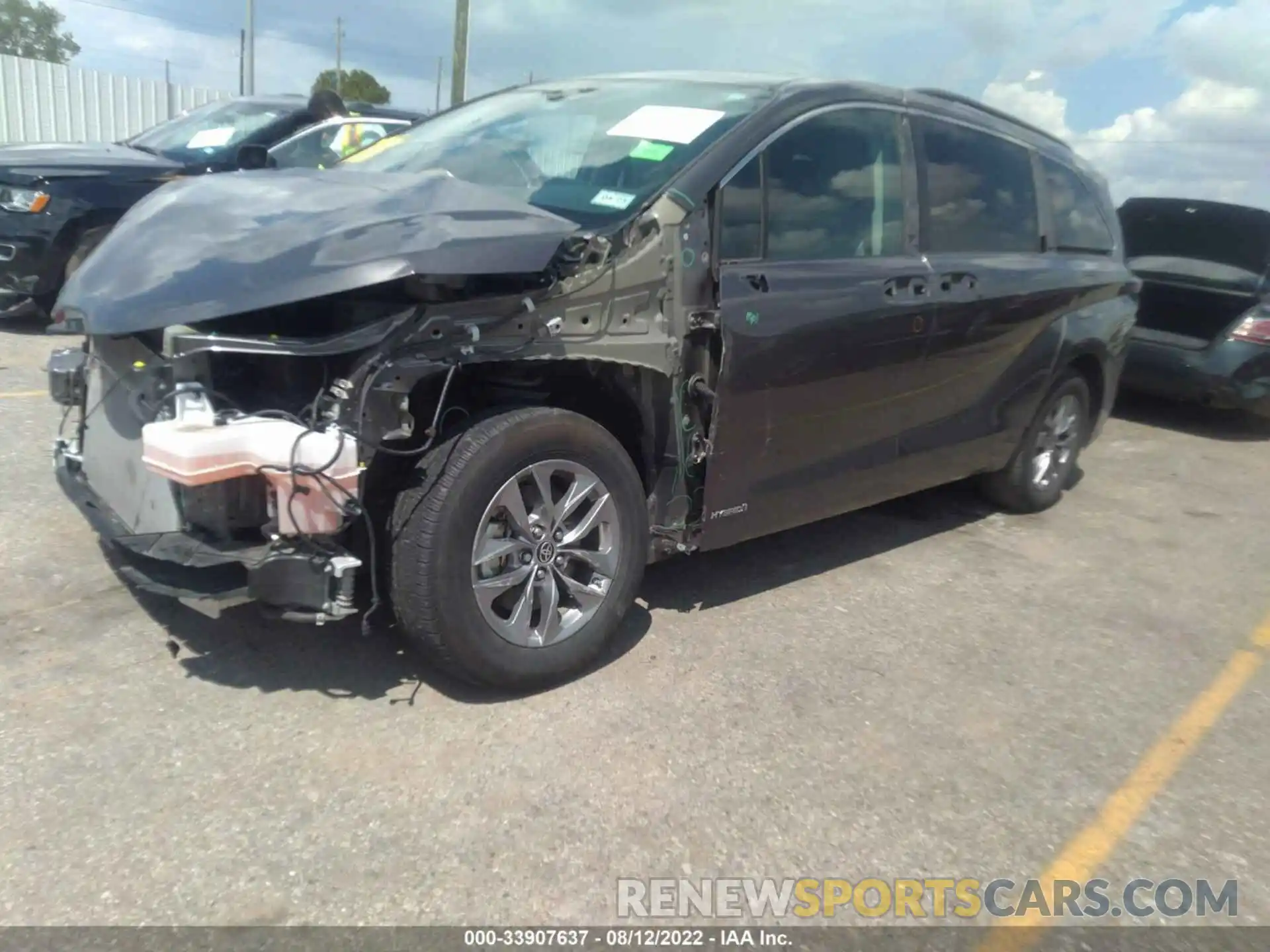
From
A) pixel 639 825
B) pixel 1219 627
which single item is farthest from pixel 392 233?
pixel 1219 627

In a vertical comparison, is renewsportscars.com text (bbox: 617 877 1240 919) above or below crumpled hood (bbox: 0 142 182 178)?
below

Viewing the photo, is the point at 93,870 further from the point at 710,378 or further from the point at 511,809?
the point at 710,378

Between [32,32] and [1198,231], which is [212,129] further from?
[32,32]

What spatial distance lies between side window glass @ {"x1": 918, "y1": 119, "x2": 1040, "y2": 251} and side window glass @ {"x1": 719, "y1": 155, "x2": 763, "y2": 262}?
102 centimetres

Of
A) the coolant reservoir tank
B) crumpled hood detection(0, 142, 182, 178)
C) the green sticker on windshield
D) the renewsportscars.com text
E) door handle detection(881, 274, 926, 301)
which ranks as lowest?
the renewsportscars.com text

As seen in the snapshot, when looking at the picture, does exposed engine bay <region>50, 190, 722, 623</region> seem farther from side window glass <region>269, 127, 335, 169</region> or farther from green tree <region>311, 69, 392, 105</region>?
green tree <region>311, 69, 392, 105</region>

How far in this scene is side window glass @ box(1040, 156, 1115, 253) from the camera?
210 inches

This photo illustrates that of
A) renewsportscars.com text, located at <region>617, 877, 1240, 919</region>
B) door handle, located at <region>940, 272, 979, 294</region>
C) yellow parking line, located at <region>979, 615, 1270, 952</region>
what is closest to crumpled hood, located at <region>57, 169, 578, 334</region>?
renewsportscars.com text, located at <region>617, 877, 1240, 919</region>

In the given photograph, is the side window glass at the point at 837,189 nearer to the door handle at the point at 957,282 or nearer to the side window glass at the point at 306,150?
the door handle at the point at 957,282

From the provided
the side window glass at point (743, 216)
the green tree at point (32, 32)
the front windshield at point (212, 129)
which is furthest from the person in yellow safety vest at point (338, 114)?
the green tree at point (32, 32)

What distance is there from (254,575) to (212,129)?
7679 millimetres

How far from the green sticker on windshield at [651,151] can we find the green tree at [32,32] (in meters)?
53.0

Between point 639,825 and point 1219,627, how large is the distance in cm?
302

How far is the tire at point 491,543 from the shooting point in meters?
3.00
